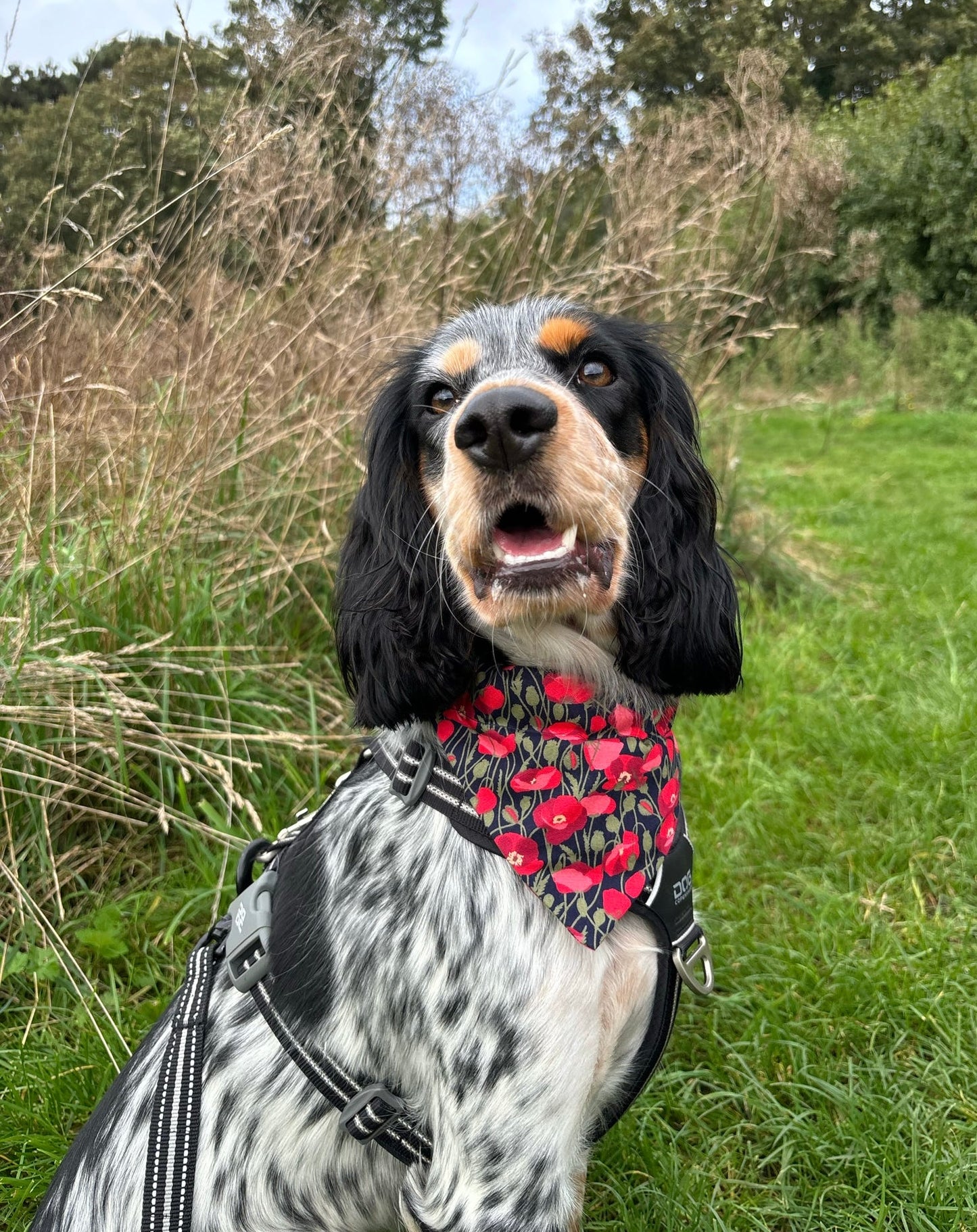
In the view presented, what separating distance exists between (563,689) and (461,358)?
741 millimetres

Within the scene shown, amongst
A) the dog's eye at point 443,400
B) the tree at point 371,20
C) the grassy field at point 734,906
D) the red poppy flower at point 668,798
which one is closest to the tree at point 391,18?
the tree at point 371,20

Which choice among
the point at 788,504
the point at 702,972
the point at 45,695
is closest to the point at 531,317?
the point at 702,972

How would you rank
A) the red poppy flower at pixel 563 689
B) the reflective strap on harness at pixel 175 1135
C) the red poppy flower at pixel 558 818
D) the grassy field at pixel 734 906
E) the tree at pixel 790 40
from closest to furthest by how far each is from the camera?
the reflective strap on harness at pixel 175 1135 → the red poppy flower at pixel 558 818 → the red poppy flower at pixel 563 689 → the grassy field at pixel 734 906 → the tree at pixel 790 40

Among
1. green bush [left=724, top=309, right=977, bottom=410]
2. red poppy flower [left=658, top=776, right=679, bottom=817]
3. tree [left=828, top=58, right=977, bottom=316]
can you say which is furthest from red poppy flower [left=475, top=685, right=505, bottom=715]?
tree [left=828, top=58, right=977, bottom=316]

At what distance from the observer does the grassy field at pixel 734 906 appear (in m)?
1.88

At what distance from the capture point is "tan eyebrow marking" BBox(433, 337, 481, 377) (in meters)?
1.74

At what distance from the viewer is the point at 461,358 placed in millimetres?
1745

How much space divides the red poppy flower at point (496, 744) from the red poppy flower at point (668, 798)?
31 centimetres

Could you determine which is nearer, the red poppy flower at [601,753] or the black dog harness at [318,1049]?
the black dog harness at [318,1049]

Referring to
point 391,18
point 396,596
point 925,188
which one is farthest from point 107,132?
point 925,188

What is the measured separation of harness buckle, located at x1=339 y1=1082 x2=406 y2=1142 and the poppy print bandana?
0.41 m

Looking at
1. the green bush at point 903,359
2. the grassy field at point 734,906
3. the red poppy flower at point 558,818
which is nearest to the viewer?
the red poppy flower at point 558,818

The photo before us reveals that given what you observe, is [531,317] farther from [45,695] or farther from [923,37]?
[923,37]

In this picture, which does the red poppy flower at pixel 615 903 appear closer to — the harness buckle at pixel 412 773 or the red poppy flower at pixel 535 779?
the red poppy flower at pixel 535 779
